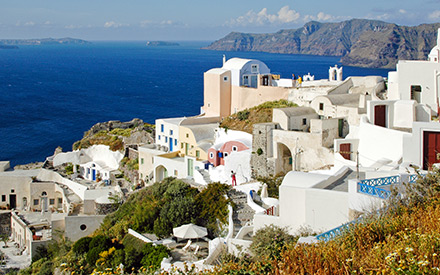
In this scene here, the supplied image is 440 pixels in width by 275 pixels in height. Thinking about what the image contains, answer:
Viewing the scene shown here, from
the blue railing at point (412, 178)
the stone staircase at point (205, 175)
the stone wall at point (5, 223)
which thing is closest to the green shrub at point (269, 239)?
the blue railing at point (412, 178)

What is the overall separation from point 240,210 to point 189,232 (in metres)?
2.49

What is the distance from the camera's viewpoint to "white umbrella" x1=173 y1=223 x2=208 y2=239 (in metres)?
20.1

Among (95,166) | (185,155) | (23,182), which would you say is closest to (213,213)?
(185,155)

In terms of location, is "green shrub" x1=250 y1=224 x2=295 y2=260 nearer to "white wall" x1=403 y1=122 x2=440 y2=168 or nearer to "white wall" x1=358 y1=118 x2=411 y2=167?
"white wall" x1=403 y1=122 x2=440 y2=168

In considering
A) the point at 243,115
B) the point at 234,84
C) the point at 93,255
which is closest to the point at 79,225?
the point at 93,255

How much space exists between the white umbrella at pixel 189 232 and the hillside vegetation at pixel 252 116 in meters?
10.7

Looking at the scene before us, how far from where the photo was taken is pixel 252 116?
31844 mm

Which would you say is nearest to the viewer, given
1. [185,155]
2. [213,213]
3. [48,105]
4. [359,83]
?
[213,213]

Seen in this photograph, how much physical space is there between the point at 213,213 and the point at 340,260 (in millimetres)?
13368

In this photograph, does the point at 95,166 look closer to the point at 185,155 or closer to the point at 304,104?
the point at 185,155

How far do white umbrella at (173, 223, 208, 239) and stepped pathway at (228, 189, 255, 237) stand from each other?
1.32 metres

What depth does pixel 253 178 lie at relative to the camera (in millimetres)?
26844

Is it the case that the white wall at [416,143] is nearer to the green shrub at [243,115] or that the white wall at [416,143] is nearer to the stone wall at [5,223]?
the green shrub at [243,115]

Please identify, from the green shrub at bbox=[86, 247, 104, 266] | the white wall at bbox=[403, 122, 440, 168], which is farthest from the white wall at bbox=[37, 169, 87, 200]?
the white wall at bbox=[403, 122, 440, 168]
